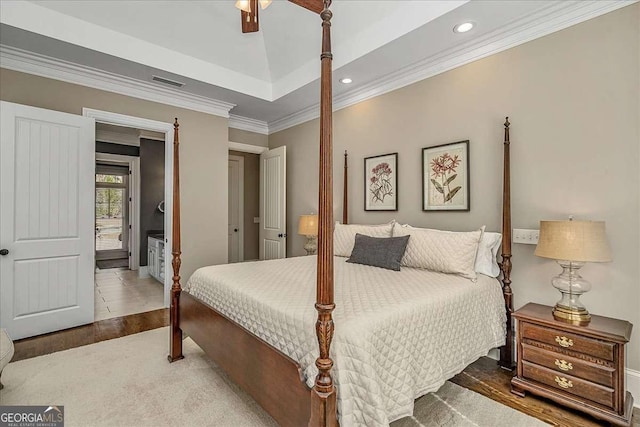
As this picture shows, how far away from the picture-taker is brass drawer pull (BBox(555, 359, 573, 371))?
1867 millimetres

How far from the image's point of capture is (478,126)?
2752 mm

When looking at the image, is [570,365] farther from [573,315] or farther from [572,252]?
[572,252]

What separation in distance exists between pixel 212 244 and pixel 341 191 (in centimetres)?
194

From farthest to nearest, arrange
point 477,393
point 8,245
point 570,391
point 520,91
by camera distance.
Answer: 1. point 8,245
2. point 520,91
3. point 477,393
4. point 570,391

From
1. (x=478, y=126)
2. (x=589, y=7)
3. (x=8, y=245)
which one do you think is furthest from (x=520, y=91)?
(x=8, y=245)

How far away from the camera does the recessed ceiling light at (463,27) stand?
8.13 feet

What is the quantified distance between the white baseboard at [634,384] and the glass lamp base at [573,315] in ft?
1.61

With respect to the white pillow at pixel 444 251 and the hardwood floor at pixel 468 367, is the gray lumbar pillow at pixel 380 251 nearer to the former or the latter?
the white pillow at pixel 444 251

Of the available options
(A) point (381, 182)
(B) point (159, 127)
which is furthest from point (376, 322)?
(B) point (159, 127)

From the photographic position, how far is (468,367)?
96.3 inches

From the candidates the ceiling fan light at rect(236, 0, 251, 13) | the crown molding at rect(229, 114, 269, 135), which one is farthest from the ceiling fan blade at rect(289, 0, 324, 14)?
the crown molding at rect(229, 114, 269, 135)

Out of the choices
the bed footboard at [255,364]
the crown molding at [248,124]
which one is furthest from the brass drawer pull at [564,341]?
the crown molding at [248,124]

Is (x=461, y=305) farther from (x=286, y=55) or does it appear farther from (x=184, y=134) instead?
(x=184, y=134)

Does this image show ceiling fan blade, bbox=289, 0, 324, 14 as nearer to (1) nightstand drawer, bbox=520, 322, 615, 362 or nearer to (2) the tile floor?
(1) nightstand drawer, bbox=520, 322, 615, 362
